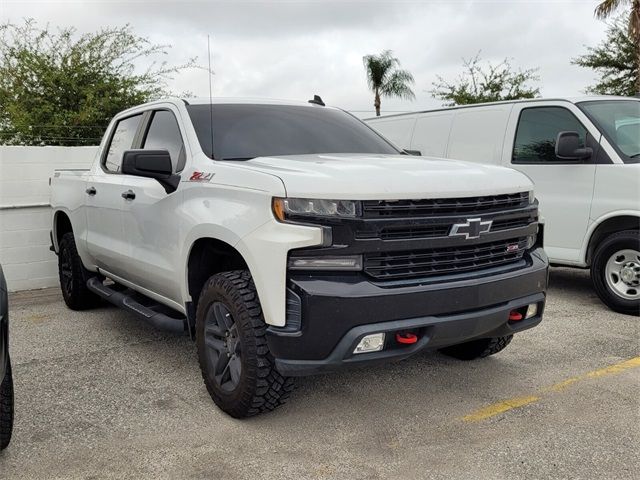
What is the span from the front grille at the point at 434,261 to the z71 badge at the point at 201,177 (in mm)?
1131

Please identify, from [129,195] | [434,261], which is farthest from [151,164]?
[434,261]

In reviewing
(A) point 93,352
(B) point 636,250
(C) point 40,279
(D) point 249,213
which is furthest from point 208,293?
(C) point 40,279

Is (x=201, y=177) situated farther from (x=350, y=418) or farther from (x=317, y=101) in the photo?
(x=317, y=101)

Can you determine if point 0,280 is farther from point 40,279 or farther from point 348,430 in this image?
point 40,279

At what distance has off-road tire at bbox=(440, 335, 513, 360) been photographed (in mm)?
4255

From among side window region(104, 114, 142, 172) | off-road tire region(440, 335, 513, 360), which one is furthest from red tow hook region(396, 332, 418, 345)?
side window region(104, 114, 142, 172)

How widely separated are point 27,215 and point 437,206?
5.81 meters

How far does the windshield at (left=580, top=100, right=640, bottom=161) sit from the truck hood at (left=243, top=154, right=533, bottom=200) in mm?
2673

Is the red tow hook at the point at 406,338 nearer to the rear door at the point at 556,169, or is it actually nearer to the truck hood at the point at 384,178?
the truck hood at the point at 384,178

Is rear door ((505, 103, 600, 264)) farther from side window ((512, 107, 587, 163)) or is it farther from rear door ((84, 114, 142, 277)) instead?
rear door ((84, 114, 142, 277))

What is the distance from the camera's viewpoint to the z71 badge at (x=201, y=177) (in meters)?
3.61

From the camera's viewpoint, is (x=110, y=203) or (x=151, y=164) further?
(x=110, y=203)

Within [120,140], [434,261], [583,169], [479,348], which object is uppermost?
[120,140]

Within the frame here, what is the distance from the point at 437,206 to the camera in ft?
10.4
